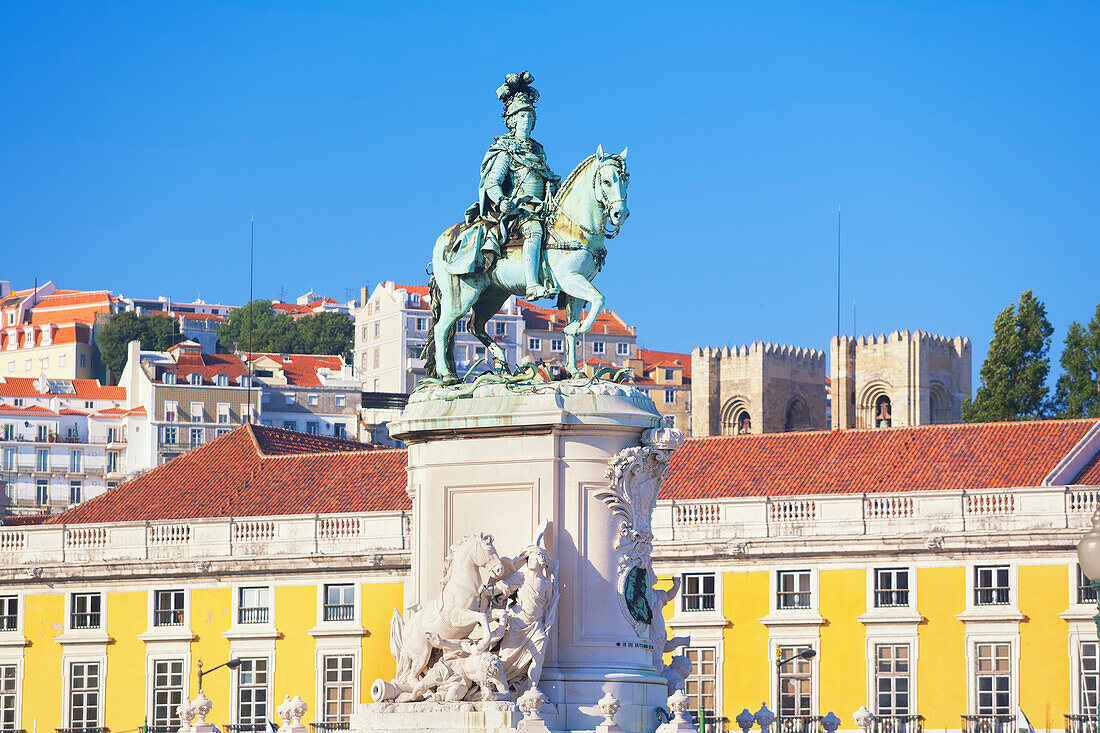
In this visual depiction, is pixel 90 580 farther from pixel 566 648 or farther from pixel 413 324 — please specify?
pixel 413 324

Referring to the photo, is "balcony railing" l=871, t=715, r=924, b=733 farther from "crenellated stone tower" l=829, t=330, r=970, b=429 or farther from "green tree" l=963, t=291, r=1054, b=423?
"crenellated stone tower" l=829, t=330, r=970, b=429

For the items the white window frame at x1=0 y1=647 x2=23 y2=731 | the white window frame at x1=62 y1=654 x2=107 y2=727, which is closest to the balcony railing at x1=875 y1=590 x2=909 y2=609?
the white window frame at x1=62 y1=654 x2=107 y2=727

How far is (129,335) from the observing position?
15788cm

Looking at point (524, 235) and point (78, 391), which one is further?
point (78, 391)

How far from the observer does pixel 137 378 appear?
132 m

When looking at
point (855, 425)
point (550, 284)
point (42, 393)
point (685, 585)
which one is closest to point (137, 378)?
point (42, 393)

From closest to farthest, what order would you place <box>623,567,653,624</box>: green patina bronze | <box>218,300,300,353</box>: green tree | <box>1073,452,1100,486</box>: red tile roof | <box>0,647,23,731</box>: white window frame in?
<box>623,567,653,624</box>: green patina bronze, <box>1073,452,1100,486</box>: red tile roof, <box>0,647,23,731</box>: white window frame, <box>218,300,300,353</box>: green tree

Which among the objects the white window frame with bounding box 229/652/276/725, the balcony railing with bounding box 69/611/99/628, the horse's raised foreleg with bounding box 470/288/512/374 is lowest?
the white window frame with bounding box 229/652/276/725

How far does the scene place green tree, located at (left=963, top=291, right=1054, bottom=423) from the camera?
313ft

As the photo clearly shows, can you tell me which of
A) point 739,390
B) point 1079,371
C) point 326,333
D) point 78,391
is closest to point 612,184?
point 1079,371

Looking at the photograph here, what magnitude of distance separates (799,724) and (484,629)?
3249 centimetres

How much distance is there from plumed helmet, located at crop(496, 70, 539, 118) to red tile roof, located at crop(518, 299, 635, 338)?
121 metres

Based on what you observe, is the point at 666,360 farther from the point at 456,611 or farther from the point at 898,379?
the point at 456,611

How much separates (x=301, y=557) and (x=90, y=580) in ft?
18.5
